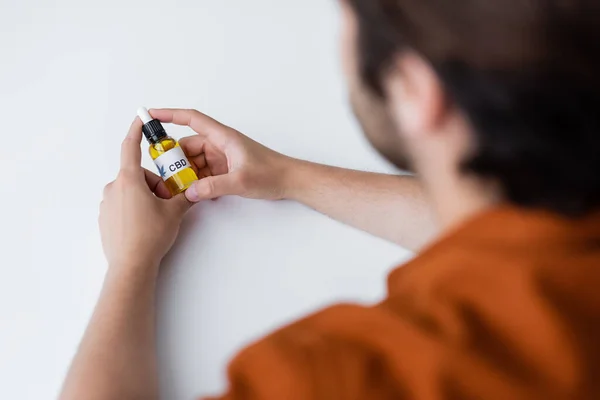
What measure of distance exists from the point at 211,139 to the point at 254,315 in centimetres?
26

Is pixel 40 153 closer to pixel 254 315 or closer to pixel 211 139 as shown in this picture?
pixel 211 139

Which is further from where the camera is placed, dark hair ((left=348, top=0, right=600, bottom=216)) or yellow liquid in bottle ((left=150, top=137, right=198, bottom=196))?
yellow liquid in bottle ((left=150, top=137, right=198, bottom=196))

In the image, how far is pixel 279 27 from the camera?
108cm

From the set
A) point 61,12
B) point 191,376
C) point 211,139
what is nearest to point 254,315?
point 191,376

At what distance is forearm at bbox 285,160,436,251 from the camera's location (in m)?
0.83

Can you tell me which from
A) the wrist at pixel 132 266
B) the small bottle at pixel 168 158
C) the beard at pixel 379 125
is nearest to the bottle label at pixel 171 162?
the small bottle at pixel 168 158

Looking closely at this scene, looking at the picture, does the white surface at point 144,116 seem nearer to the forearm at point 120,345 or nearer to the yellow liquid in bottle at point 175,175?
the yellow liquid in bottle at point 175,175

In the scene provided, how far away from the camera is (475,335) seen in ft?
1.60

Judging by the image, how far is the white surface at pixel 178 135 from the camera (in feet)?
2.64

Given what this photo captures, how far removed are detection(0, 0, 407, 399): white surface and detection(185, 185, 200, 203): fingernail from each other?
1.6 inches

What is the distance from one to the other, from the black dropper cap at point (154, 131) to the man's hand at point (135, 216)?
0.8 inches

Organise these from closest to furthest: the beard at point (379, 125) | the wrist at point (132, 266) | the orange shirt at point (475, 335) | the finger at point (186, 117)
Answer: the orange shirt at point (475, 335) < the beard at point (379, 125) < the wrist at point (132, 266) < the finger at point (186, 117)

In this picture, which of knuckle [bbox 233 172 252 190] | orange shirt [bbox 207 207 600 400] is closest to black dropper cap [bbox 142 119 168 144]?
knuckle [bbox 233 172 252 190]

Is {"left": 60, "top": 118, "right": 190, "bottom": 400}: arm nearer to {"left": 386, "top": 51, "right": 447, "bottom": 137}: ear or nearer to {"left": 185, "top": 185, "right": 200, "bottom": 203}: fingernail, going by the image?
{"left": 185, "top": 185, "right": 200, "bottom": 203}: fingernail
